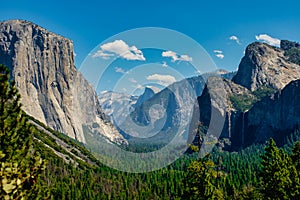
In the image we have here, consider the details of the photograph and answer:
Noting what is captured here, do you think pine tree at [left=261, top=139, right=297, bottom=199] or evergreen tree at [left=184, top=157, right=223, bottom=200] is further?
pine tree at [left=261, top=139, right=297, bottom=199]

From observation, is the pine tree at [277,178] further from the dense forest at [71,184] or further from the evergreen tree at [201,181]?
the evergreen tree at [201,181]

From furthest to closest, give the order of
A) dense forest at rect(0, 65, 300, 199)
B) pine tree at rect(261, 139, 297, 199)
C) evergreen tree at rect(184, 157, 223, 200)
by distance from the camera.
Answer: pine tree at rect(261, 139, 297, 199), evergreen tree at rect(184, 157, 223, 200), dense forest at rect(0, 65, 300, 199)

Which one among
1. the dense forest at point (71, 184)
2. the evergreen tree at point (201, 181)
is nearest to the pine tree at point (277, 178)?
the dense forest at point (71, 184)

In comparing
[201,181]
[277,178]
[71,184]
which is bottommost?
[277,178]

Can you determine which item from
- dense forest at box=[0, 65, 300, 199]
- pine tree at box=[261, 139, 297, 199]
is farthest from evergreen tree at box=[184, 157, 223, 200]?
pine tree at box=[261, 139, 297, 199]

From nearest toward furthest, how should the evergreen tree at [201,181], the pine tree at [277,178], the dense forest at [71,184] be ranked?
the dense forest at [71,184], the evergreen tree at [201,181], the pine tree at [277,178]

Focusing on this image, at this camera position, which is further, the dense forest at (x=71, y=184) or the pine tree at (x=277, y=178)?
the pine tree at (x=277, y=178)

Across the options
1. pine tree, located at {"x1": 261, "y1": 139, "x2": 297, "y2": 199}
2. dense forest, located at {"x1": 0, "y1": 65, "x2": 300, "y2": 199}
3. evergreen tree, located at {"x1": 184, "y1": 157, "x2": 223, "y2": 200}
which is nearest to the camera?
dense forest, located at {"x1": 0, "y1": 65, "x2": 300, "y2": 199}

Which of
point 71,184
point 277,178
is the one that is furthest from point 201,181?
point 71,184

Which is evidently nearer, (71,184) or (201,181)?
(201,181)

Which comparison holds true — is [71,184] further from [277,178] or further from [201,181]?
[201,181]

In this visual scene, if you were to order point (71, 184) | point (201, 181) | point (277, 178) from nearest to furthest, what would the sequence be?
1. point (201, 181)
2. point (277, 178)
3. point (71, 184)

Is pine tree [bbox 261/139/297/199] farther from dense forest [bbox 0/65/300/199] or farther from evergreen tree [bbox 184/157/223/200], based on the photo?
evergreen tree [bbox 184/157/223/200]
